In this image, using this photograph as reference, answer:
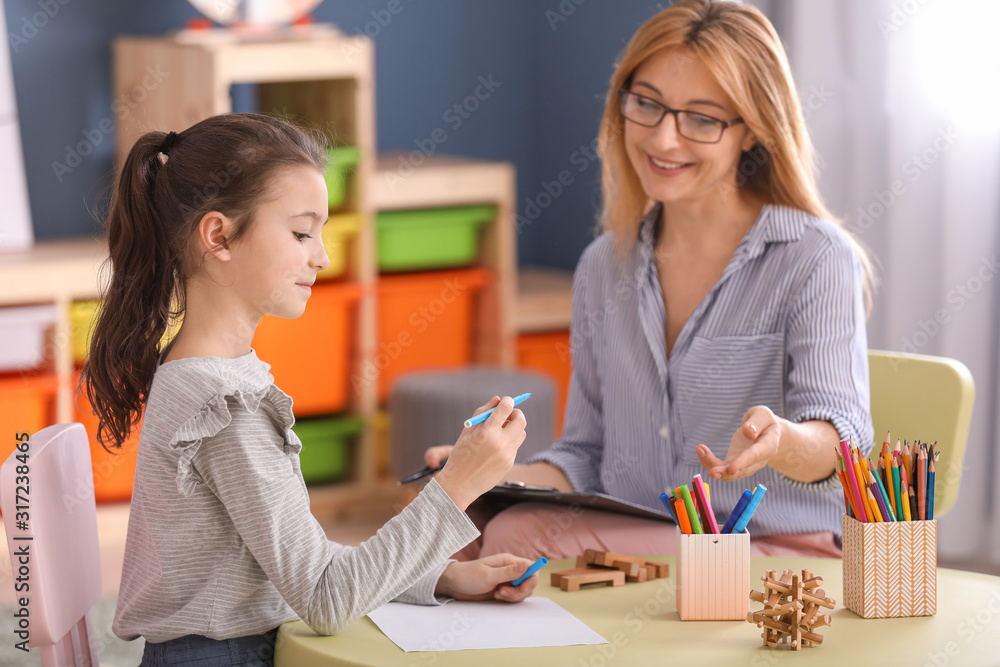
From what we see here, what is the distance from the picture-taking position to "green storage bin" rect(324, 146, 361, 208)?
9.94 ft

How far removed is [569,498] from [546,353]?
2.11m

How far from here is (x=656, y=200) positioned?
69.9 inches

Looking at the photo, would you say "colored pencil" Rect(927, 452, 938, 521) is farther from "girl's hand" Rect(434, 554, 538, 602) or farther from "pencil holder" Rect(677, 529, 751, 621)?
"girl's hand" Rect(434, 554, 538, 602)

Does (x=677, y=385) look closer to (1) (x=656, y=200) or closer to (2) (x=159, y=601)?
(1) (x=656, y=200)

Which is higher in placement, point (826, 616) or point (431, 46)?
point (431, 46)

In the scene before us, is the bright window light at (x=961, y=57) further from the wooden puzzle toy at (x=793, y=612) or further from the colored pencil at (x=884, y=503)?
the wooden puzzle toy at (x=793, y=612)

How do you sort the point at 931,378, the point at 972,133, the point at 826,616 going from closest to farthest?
the point at 826,616
the point at 931,378
the point at 972,133

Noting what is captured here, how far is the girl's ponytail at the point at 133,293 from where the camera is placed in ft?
3.84

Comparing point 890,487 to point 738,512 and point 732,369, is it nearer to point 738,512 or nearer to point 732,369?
point 738,512

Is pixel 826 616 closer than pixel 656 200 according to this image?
Yes

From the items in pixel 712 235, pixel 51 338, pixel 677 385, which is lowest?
pixel 51 338

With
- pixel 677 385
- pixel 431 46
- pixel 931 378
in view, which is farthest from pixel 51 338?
pixel 931 378

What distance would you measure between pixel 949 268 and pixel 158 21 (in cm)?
217

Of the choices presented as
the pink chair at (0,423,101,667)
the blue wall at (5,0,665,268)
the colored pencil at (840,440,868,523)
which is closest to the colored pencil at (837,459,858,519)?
the colored pencil at (840,440,868,523)
